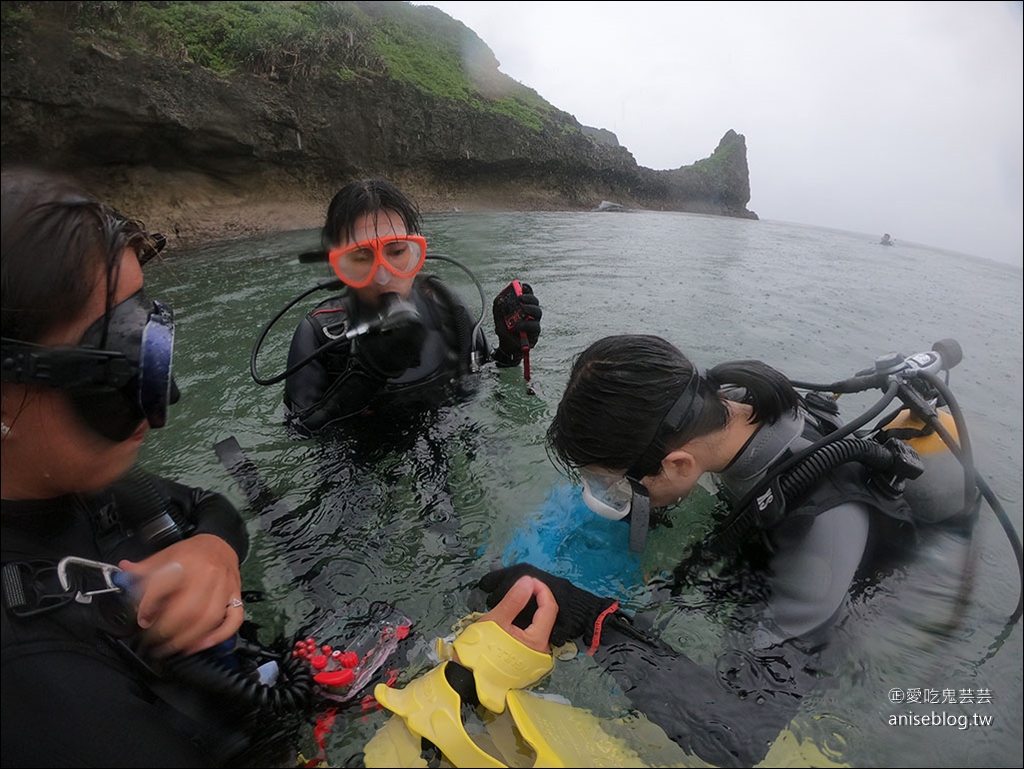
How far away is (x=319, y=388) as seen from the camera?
9.51ft

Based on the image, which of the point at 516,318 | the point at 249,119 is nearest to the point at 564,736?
the point at 516,318

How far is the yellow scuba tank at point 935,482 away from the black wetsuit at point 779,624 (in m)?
0.03

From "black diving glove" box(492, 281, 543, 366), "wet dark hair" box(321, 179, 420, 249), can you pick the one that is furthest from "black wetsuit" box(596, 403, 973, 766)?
"wet dark hair" box(321, 179, 420, 249)

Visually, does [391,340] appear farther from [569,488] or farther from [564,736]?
[564,736]

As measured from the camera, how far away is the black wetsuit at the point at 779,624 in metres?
1.54

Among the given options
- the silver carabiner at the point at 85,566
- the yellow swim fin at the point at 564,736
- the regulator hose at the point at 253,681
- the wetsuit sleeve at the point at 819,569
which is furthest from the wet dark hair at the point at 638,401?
the silver carabiner at the point at 85,566

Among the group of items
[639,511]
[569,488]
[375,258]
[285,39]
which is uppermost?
[285,39]

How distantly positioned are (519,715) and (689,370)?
3.86ft

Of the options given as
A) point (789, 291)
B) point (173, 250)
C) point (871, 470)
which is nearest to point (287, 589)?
point (871, 470)

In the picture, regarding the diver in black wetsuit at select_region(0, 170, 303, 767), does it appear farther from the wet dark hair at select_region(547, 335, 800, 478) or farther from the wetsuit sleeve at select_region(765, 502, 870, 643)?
the wetsuit sleeve at select_region(765, 502, 870, 643)

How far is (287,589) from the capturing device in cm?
221

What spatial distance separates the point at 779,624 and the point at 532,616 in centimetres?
82

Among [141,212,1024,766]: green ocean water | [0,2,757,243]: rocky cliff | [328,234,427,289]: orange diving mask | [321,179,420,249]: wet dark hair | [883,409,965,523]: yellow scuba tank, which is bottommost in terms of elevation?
[141,212,1024,766]: green ocean water

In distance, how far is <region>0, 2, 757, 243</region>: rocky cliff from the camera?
11.7 metres
